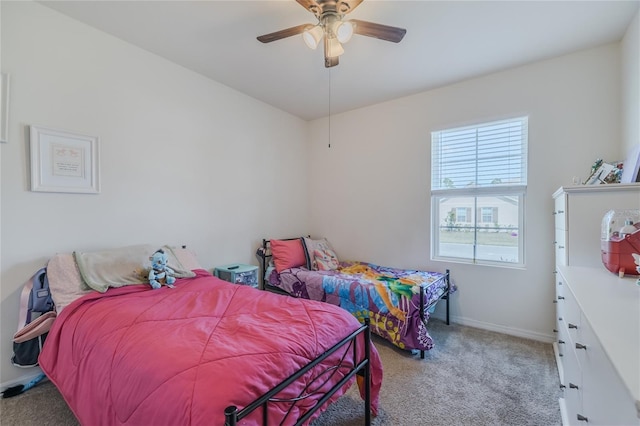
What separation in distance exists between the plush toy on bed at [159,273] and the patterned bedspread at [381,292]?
1376mm

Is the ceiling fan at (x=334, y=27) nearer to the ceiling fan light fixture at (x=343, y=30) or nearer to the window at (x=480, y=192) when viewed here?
the ceiling fan light fixture at (x=343, y=30)

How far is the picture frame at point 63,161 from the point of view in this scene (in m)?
1.99

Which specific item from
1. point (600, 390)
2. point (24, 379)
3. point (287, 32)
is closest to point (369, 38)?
point (287, 32)

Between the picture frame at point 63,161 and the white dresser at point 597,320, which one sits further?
the picture frame at point 63,161

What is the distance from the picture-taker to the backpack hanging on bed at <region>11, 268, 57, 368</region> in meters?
1.84

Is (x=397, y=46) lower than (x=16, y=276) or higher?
higher

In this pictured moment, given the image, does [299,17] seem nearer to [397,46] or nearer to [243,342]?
[397,46]

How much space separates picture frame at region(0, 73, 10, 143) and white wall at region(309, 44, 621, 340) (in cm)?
320

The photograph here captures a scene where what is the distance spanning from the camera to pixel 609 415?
2.85ft

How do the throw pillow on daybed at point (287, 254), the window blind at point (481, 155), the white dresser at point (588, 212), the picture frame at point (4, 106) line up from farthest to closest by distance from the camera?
the throw pillow on daybed at point (287, 254)
the window blind at point (481, 155)
the picture frame at point (4, 106)
the white dresser at point (588, 212)

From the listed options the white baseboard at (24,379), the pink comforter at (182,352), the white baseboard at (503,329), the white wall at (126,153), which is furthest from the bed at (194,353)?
the white baseboard at (503,329)

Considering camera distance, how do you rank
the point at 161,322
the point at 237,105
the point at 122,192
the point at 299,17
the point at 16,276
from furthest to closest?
1. the point at 237,105
2. the point at 122,192
3. the point at 299,17
4. the point at 16,276
5. the point at 161,322

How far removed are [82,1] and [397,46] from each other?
2379 millimetres

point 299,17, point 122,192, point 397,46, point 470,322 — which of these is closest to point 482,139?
point 397,46
